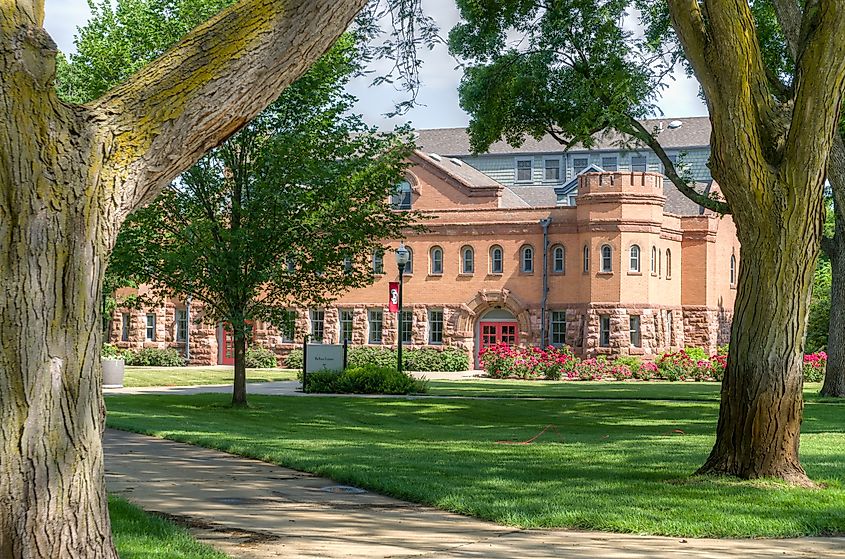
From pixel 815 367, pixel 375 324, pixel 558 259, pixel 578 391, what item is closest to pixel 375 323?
pixel 375 324

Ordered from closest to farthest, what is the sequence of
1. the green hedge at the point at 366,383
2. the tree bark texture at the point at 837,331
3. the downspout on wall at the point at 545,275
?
the tree bark texture at the point at 837,331
the green hedge at the point at 366,383
the downspout on wall at the point at 545,275

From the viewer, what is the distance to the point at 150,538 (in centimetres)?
784

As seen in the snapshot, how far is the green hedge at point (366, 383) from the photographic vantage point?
1255 inches

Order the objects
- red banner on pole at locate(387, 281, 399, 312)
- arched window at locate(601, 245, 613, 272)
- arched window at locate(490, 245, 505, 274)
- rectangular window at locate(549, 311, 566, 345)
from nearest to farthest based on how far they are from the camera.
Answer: red banner on pole at locate(387, 281, 399, 312), arched window at locate(601, 245, 613, 272), rectangular window at locate(549, 311, 566, 345), arched window at locate(490, 245, 505, 274)

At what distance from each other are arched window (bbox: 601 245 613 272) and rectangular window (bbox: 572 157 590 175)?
17.0m

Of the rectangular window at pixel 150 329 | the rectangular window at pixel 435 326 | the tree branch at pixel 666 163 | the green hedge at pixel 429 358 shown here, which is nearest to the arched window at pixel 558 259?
the green hedge at pixel 429 358

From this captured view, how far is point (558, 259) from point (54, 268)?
4617cm

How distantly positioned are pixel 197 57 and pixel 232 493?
5680 millimetres

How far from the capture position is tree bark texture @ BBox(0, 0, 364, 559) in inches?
219

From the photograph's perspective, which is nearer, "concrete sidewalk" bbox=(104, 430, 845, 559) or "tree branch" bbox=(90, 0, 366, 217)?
"tree branch" bbox=(90, 0, 366, 217)

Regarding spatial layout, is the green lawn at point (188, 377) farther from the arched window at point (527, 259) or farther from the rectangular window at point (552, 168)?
the rectangular window at point (552, 168)

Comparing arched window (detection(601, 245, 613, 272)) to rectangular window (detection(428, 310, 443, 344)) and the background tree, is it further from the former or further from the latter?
the background tree

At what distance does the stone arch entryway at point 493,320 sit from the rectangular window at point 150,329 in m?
15.5

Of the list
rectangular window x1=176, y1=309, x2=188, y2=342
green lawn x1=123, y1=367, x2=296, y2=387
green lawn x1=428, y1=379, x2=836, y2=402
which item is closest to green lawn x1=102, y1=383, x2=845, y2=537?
green lawn x1=428, y1=379, x2=836, y2=402
